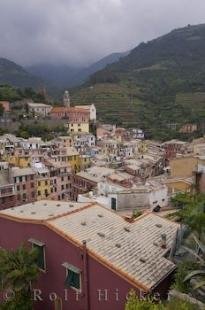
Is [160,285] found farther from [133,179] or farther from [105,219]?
[133,179]

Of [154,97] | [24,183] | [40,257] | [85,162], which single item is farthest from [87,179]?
[154,97]

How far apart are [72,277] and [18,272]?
1653 millimetres

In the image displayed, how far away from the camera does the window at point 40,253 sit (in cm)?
1401

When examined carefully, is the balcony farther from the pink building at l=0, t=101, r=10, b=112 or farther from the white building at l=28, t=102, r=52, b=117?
the white building at l=28, t=102, r=52, b=117

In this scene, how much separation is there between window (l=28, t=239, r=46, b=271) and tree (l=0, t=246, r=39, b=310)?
1.34ft

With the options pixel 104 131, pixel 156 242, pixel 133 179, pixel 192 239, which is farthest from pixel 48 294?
pixel 104 131

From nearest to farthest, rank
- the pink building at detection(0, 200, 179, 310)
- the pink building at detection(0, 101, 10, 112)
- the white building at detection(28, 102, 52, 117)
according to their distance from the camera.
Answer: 1. the pink building at detection(0, 200, 179, 310)
2. the pink building at detection(0, 101, 10, 112)
3. the white building at detection(28, 102, 52, 117)

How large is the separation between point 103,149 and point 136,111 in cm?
4259

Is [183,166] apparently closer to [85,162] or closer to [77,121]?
[85,162]

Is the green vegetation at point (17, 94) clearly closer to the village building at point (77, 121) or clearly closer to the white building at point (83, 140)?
the village building at point (77, 121)

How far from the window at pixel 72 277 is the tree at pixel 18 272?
0.98 meters

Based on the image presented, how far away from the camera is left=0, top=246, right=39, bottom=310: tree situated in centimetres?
1296

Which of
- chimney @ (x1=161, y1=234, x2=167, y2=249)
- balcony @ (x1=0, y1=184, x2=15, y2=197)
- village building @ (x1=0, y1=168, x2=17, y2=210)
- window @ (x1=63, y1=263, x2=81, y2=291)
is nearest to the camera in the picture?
window @ (x1=63, y1=263, x2=81, y2=291)

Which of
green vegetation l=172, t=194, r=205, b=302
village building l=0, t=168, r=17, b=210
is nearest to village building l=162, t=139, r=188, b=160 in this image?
village building l=0, t=168, r=17, b=210
